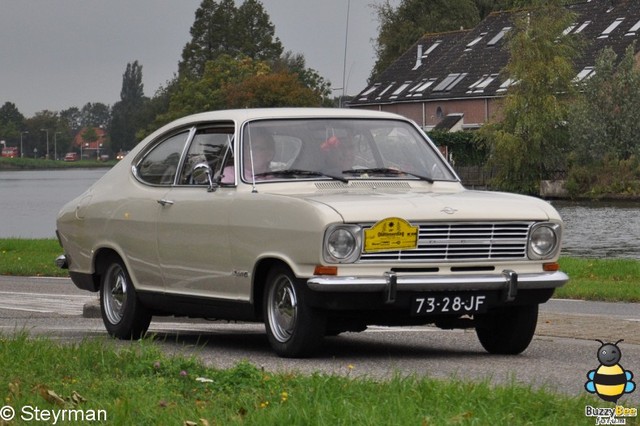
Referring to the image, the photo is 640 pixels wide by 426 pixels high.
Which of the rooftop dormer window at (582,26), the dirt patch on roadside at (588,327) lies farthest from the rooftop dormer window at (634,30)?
the dirt patch on roadside at (588,327)

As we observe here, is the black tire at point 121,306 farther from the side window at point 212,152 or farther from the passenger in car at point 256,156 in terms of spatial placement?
the passenger in car at point 256,156

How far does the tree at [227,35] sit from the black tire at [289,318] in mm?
145923

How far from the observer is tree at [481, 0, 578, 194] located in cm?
8100

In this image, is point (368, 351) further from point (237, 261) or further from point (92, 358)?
point (92, 358)

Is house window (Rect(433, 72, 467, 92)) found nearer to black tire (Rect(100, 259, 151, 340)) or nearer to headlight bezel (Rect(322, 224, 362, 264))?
black tire (Rect(100, 259, 151, 340))

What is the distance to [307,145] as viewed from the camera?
11188mm

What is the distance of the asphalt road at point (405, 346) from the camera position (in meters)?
9.32

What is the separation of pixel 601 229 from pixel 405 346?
145ft

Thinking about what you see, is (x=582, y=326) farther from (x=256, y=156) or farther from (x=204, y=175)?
(x=204, y=175)

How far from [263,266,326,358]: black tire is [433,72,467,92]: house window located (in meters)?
96.9

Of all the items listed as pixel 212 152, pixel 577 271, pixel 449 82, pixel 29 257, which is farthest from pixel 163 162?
pixel 449 82

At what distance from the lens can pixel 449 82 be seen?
354 feet

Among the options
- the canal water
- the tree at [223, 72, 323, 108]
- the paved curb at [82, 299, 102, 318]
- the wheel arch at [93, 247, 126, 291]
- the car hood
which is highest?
the tree at [223, 72, 323, 108]

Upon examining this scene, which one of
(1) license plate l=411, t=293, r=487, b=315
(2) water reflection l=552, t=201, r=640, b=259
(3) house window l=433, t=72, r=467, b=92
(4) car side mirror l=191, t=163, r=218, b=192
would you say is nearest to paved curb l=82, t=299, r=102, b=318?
(4) car side mirror l=191, t=163, r=218, b=192
